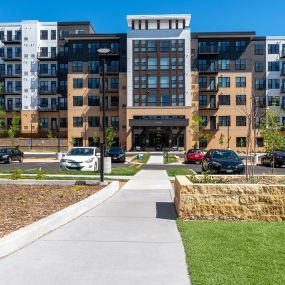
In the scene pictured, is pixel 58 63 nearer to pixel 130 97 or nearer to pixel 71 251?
pixel 130 97

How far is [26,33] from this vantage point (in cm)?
7894

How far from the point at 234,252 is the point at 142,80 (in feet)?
222

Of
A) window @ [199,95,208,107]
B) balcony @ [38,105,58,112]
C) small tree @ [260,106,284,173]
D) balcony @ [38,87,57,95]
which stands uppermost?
balcony @ [38,87,57,95]

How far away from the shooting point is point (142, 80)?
237 feet

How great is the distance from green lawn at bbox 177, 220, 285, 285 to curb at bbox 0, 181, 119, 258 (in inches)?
97.0

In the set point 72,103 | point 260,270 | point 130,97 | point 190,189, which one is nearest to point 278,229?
point 190,189

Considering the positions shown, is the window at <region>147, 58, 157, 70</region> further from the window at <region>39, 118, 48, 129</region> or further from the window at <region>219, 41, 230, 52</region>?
the window at <region>39, 118, 48, 129</region>

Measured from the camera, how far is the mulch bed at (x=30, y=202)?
782 centimetres

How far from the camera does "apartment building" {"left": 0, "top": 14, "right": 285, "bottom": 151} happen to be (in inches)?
2837

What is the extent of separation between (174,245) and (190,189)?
2.32 meters

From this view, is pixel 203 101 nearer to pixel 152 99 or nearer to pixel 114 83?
pixel 152 99

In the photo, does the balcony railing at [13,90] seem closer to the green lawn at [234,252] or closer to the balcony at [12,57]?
the balcony at [12,57]

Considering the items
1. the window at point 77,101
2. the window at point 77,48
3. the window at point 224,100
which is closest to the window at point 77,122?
the window at point 77,101

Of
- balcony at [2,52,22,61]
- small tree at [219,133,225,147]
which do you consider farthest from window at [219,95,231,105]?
balcony at [2,52,22,61]
